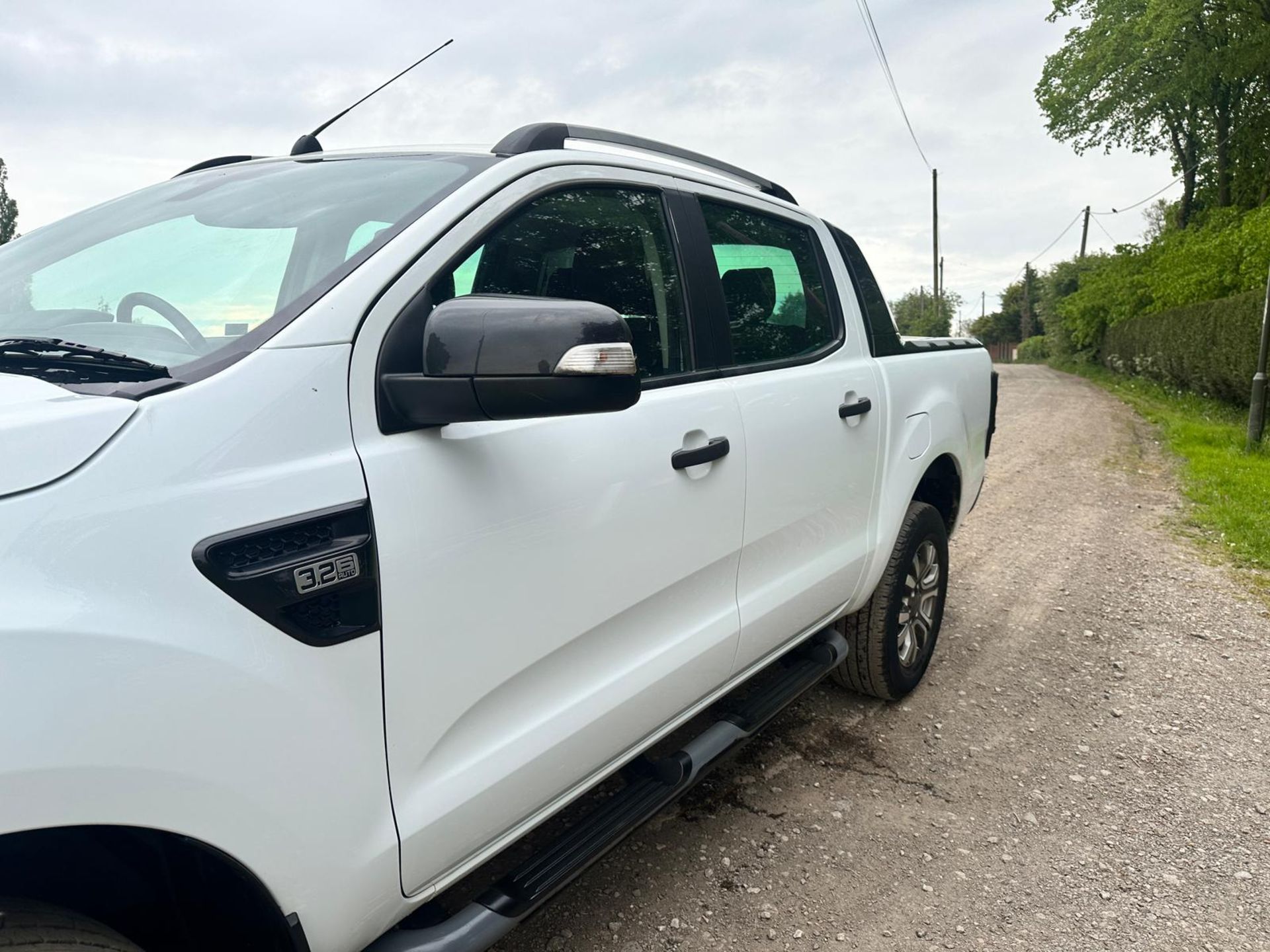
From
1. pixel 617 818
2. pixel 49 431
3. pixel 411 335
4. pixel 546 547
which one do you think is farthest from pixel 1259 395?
pixel 49 431

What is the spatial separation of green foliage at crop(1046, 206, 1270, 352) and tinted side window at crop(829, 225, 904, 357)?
1499 centimetres

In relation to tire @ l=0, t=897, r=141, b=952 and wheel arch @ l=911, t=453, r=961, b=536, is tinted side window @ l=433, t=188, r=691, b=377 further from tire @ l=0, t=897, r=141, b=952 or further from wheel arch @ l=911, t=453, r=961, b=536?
wheel arch @ l=911, t=453, r=961, b=536

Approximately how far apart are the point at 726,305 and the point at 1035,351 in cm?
5379

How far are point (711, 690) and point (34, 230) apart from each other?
204 cm

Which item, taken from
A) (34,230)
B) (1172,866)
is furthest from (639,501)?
(1172,866)

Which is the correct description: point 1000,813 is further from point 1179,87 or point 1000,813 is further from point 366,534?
point 1179,87

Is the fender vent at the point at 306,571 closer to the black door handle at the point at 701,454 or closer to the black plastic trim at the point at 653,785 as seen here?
the black plastic trim at the point at 653,785

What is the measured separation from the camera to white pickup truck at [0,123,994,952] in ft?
3.75

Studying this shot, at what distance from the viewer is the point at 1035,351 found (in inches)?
2009

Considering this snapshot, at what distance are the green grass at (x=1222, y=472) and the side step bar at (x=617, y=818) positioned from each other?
3953mm

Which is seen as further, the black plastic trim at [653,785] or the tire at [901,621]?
the tire at [901,621]

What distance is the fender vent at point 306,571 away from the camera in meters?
1.25

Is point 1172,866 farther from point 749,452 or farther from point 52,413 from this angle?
point 52,413

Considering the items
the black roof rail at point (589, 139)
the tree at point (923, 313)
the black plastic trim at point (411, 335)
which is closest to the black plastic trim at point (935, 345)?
the black roof rail at point (589, 139)
